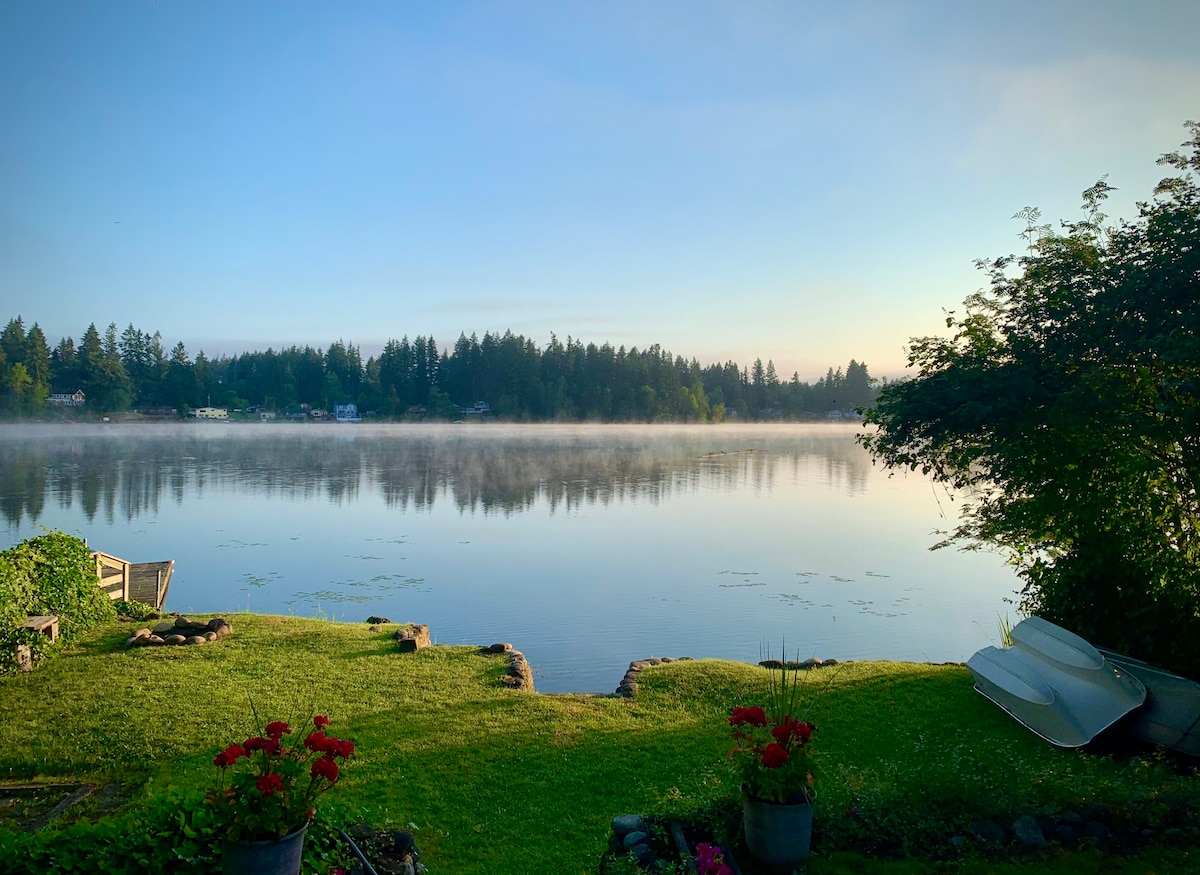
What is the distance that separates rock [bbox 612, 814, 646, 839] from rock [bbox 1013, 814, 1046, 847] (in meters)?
2.75

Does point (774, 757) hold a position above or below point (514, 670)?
above

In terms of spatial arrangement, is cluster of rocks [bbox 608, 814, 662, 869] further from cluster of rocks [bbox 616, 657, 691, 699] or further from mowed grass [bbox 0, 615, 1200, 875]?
cluster of rocks [bbox 616, 657, 691, 699]

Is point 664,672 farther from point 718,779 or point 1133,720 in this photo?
point 1133,720

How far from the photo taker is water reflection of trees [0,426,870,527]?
106 feet

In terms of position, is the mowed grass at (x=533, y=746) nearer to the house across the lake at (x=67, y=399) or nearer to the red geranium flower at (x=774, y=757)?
the red geranium flower at (x=774, y=757)

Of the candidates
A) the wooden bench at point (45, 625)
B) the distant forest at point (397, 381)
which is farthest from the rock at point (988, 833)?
the distant forest at point (397, 381)

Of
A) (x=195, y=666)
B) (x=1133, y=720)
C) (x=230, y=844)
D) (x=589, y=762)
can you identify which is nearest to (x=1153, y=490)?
(x=1133, y=720)

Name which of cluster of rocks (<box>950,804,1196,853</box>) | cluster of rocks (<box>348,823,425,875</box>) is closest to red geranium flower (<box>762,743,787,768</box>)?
cluster of rocks (<box>950,804,1196,853</box>)

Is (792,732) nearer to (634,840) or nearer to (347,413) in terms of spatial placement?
(634,840)

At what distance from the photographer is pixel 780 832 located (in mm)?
4777

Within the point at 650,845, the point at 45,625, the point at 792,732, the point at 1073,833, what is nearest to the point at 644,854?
the point at 650,845

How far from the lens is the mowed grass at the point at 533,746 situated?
562 cm

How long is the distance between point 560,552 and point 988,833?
17.3 m

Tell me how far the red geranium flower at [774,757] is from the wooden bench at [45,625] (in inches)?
392
